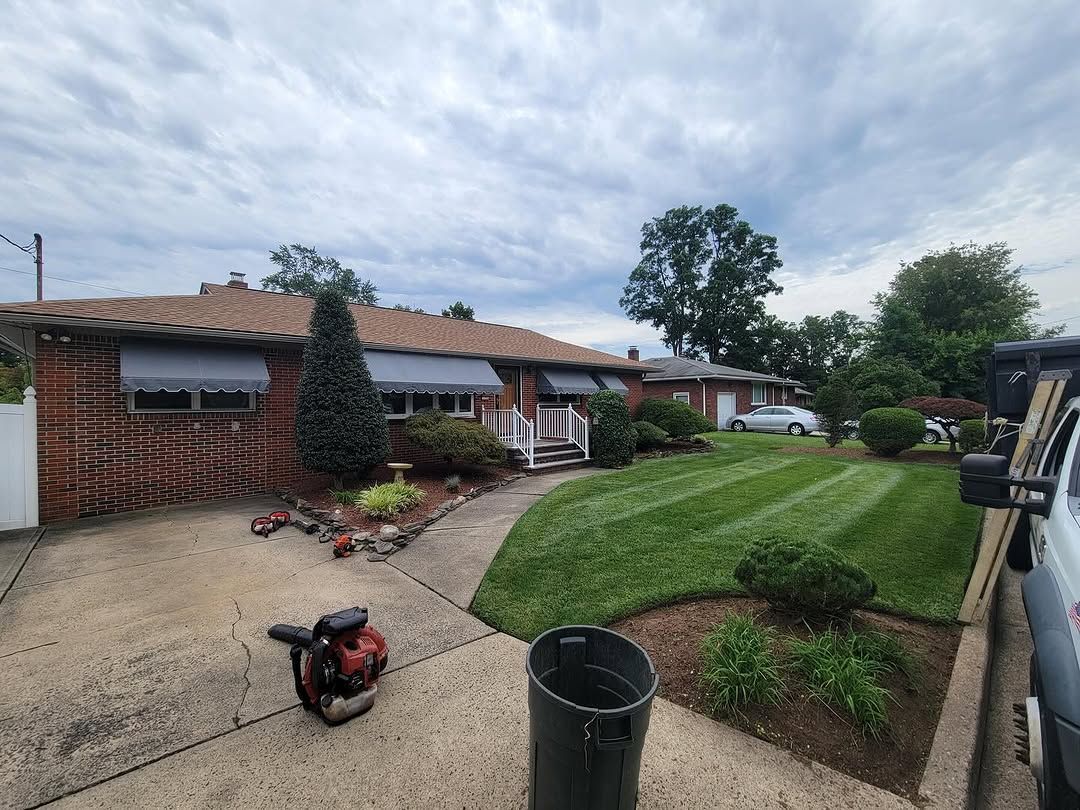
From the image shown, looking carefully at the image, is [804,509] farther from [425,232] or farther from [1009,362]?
[425,232]

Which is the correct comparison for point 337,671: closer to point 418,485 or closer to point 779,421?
point 418,485

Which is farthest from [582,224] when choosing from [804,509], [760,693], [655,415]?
[760,693]

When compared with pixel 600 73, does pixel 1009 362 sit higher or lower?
lower

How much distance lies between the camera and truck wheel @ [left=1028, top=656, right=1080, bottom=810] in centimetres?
152

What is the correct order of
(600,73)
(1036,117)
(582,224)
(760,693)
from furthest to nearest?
(582,224), (600,73), (1036,117), (760,693)

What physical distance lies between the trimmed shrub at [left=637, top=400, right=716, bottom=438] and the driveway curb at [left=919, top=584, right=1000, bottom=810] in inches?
462

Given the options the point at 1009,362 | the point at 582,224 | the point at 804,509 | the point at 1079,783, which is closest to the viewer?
the point at 1079,783

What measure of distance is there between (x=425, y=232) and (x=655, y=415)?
10933 millimetres

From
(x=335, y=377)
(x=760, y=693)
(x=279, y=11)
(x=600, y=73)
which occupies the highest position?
(x=600, y=73)

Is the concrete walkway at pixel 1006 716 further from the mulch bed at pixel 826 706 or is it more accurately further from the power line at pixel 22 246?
the power line at pixel 22 246

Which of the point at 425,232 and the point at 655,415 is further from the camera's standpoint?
the point at 425,232

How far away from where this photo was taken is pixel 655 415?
15547mm

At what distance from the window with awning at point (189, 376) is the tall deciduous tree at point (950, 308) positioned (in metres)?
32.4

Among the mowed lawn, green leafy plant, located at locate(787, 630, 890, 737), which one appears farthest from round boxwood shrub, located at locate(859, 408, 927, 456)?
green leafy plant, located at locate(787, 630, 890, 737)
